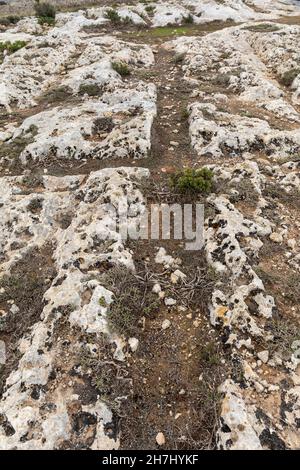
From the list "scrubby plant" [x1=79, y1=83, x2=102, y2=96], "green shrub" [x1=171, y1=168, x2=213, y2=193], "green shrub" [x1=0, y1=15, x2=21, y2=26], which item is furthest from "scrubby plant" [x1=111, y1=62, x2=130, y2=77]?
"green shrub" [x1=0, y1=15, x2=21, y2=26]

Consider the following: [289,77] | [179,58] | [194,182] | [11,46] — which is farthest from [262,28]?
[194,182]

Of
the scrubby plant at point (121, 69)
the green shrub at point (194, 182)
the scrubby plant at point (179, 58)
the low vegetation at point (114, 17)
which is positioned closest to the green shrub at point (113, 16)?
the low vegetation at point (114, 17)

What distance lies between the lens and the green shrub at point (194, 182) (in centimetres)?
997

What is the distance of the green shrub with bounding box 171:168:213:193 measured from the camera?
392 inches

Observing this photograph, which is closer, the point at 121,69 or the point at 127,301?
the point at 127,301

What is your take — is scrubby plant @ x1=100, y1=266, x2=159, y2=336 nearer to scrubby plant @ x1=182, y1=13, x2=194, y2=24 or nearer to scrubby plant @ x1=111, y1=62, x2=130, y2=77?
scrubby plant @ x1=111, y1=62, x2=130, y2=77

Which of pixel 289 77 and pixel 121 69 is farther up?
pixel 121 69

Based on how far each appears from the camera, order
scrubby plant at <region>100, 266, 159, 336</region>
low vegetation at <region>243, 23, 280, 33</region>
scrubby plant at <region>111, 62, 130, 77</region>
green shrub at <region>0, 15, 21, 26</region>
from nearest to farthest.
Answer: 1. scrubby plant at <region>100, 266, 159, 336</region>
2. scrubby plant at <region>111, 62, 130, 77</region>
3. low vegetation at <region>243, 23, 280, 33</region>
4. green shrub at <region>0, 15, 21, 26</region>

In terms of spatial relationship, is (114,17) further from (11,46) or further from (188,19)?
(11,46)

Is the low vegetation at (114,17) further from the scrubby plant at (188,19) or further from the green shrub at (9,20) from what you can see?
the green shrub at (9,20)

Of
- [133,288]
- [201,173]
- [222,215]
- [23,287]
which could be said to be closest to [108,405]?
[133,288]

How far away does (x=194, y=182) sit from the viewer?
9.95 metres

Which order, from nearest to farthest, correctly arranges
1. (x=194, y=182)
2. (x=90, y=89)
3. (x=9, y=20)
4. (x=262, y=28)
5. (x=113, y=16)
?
(x=194, y=182) < (x=90, y=89) < (x=262, y=28) < (x=113, y=16) < (x=9, y=20)

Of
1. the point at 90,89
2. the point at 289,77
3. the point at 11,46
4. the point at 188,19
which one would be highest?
the point at 188,19
